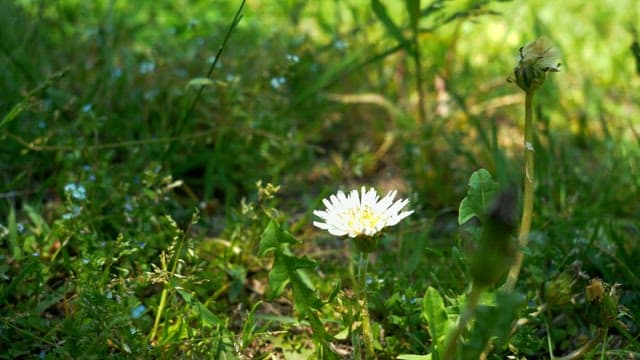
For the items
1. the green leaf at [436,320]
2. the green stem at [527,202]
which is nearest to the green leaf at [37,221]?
the green leaf at [436,320]

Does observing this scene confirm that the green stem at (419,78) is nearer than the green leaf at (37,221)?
No

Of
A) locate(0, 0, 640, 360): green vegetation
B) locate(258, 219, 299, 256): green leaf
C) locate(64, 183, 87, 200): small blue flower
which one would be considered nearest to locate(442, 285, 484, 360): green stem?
locate(0, 0, 640, 360): green vegetation

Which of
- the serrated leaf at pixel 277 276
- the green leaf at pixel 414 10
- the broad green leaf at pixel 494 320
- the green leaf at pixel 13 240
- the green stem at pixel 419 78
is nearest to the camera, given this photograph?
the broad green leaf at pixel 494 320

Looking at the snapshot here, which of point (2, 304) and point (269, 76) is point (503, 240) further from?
point (269, 76)

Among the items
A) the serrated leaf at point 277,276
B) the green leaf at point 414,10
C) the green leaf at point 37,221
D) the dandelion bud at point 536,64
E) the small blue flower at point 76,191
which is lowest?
the serrated leaf at point 277,276

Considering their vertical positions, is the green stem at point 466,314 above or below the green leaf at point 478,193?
below

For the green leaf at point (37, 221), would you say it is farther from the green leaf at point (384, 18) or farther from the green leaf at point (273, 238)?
the green leaf at point (384, 18)

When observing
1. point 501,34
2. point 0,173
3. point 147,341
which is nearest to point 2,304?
point 147,341
